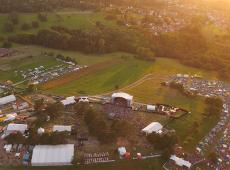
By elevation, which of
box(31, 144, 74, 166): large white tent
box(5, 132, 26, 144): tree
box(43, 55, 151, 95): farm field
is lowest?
box(31, 144, 74, 166): large white tent

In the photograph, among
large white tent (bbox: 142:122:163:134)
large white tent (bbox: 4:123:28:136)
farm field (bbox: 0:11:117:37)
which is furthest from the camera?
farm field (bbox: 0:11:117:37)

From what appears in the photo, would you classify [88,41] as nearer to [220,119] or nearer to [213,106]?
[213,106]

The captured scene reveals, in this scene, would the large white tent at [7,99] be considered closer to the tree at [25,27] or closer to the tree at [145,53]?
the tree at [145,53]

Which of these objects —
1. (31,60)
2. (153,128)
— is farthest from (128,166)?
(31,60)

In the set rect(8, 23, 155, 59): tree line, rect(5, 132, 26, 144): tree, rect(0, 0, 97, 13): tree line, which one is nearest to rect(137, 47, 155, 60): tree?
rect(8, 23, 155, 59): tree line

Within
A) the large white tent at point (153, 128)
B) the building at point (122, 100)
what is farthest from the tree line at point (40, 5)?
the large white tent at point (153, 128)

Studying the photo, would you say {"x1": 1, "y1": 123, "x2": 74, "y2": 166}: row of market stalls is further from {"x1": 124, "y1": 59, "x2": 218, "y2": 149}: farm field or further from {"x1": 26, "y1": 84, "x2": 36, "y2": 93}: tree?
{"x1": 124, "y1": 59, "x2": 218, "y2": 149}: farm field
